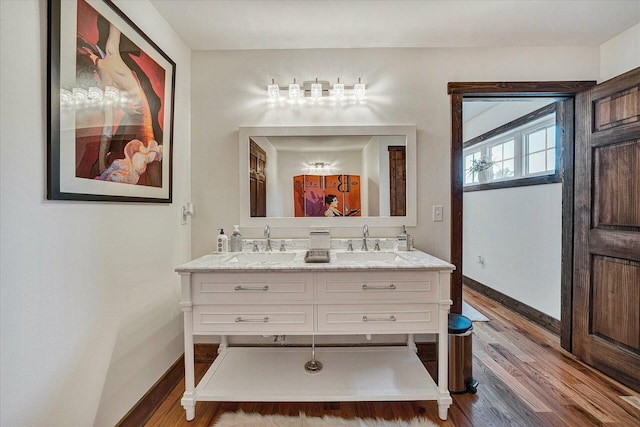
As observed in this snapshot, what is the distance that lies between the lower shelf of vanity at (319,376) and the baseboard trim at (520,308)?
5.05ft

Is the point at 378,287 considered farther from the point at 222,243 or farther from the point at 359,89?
the point at 359,89

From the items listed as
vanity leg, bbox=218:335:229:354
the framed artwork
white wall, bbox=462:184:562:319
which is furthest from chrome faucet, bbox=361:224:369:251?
white wall, bbox=462:184:562:319

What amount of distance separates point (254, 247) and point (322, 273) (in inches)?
29.4

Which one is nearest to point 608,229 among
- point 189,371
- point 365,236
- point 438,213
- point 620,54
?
point 438,213

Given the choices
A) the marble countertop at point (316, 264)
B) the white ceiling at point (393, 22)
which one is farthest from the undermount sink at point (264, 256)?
the white ceiling at point (393, 22)

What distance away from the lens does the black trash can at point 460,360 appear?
1759mm

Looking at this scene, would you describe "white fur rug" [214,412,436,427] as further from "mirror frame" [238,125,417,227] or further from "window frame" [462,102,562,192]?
"window frame" [462,102,562,192]

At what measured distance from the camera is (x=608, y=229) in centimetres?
191

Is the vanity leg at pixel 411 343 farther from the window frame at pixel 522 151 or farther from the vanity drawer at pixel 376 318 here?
the window frame at pixel 522 151

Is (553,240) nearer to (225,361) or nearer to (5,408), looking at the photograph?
(225,361)

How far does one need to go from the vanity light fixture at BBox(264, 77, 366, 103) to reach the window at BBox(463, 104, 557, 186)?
1.83 metres

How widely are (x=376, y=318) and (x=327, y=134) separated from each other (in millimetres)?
1300

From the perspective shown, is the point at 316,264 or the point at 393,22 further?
the point at 393,22

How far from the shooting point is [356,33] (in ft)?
6.40
